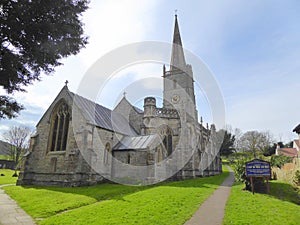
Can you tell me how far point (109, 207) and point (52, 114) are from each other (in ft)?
47.1

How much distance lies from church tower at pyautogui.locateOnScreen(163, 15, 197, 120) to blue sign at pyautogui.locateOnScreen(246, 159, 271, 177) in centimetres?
1919

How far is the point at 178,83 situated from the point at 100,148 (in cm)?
2052

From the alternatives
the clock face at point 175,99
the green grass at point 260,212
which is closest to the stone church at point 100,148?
the clock face at point 175,99

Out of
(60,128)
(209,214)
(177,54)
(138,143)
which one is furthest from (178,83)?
(209,214)

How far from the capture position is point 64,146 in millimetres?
18875

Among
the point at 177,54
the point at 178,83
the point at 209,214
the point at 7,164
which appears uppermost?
the point at 177,54

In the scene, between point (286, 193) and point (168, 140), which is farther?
point (168, 140)

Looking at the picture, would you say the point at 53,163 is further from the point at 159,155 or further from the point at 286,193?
the point at 286,193

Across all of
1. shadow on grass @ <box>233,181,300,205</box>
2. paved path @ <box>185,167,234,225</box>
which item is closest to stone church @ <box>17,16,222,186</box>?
paved path @ <box>185,167,234,225</box>

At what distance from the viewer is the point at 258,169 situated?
12797 mm

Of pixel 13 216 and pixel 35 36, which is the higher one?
pixel 35 36

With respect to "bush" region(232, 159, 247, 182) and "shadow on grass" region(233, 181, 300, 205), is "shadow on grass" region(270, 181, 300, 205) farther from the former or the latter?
"bush" region(232, 159, 247, 182)

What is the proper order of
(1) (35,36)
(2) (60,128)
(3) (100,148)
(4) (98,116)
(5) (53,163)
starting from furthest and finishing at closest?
1. (4) (98,116)
2. (2) (60,128)
3. (3) (100,148)
4. (5) (53,163)
5. (1) (35,36)

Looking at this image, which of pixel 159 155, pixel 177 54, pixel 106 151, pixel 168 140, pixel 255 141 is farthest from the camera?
pixel 255 141
